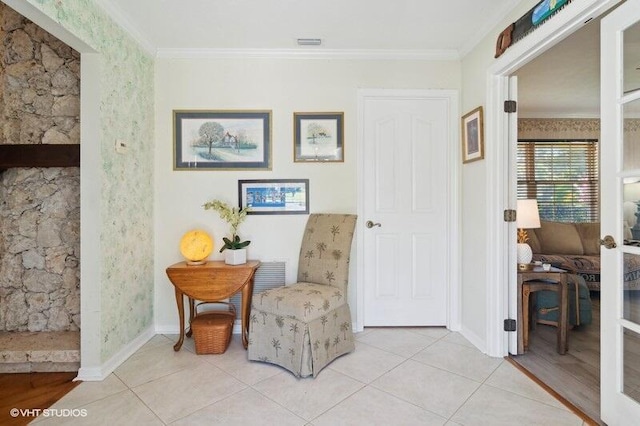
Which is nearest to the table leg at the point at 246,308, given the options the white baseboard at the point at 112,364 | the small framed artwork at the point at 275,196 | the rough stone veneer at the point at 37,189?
the small framed artwork at the point at 275,196

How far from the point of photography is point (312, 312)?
6.70 ft

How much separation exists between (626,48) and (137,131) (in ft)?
9.63

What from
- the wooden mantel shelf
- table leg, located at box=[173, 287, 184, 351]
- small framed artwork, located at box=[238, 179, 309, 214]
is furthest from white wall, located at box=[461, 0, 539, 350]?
the wooden mantel shelf

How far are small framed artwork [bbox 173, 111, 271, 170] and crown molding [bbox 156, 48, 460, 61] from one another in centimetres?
47

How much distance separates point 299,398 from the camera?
1791mm

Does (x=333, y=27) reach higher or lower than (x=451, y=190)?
higher

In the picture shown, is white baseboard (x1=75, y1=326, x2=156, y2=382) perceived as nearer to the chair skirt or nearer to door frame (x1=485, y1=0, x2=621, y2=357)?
the chair skirt

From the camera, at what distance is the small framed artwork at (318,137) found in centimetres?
274

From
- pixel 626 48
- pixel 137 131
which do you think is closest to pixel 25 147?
pixel 137 131

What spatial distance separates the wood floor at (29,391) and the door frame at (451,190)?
2012 mm

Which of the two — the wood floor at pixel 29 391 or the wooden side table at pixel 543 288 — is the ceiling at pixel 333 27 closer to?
the wooden side table at pixel 543 288

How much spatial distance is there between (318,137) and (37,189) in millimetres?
2093

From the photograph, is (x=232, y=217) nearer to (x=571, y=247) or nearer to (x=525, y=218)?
(x=525, y=218)

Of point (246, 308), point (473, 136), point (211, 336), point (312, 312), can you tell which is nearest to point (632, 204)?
point (473, 136)
